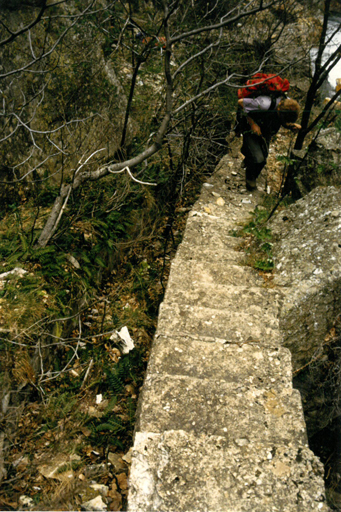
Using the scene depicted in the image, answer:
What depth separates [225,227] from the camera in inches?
180

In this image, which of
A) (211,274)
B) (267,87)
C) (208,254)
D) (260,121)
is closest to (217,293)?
(211,274)

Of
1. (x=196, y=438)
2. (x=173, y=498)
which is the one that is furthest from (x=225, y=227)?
(x=173, y=498)

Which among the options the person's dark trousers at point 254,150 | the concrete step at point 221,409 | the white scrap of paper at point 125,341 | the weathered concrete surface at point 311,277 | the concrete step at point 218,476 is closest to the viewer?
the concrete step at point 218,476

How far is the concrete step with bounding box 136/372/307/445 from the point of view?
2.15 meters

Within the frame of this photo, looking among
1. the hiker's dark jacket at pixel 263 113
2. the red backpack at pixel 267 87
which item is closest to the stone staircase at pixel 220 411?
the hiker's dark jacket at pixel 263 113

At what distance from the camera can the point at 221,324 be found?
2.95 m

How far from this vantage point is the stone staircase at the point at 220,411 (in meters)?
1.78

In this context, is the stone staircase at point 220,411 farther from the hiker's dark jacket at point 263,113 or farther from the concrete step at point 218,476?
the hiker's dark jacket at point 263,113

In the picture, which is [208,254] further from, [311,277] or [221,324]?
[221,324]

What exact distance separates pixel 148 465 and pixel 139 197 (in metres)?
3.48

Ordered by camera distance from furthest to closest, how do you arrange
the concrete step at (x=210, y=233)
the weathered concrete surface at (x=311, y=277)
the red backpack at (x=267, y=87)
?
the red backpack at (x=267, y=87)
the concrete step at (x=210, y=233)
the weathered concrete surface at (x=311, y=277)

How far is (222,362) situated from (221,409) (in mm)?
401

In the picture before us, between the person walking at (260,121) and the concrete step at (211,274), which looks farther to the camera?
the person walking at (260,121)

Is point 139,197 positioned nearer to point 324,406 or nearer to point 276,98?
point 276,98
